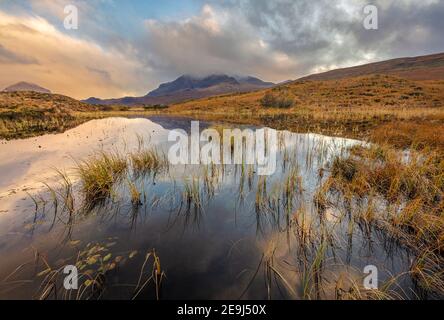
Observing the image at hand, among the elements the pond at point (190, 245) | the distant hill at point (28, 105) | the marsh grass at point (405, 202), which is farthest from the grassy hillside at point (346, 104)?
the distant hill at point (28, 105)

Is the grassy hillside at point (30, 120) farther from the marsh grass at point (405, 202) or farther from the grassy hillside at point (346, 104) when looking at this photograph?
the marsh grass at point (405, 202)

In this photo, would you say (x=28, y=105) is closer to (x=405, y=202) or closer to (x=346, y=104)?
(x=405, y=202)

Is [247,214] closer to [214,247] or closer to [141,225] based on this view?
[214,247]

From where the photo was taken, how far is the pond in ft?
8.95

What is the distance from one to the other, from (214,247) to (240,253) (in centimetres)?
47

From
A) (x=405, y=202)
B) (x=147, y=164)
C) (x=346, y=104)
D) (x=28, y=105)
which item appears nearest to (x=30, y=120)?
(x=28, y=105)

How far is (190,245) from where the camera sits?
3.58 metres

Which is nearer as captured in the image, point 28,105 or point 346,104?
point 346,104

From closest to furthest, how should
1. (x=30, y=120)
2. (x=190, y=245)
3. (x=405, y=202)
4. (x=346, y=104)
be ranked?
(x=190, y=245)
(x=405, y=202)
(x=30, y=120)
(x=346, y=104)

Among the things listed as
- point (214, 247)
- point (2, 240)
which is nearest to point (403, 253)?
point (214, 247)

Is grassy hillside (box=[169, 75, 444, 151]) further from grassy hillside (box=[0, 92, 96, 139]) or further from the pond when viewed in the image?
grassy hillside (box=[0, 92, 96, 139])

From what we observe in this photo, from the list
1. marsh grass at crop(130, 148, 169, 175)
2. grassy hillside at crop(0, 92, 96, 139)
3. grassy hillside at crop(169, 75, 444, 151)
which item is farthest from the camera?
grassy hillside at crop(169, 75, 444, 151)

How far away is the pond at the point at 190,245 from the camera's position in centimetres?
273

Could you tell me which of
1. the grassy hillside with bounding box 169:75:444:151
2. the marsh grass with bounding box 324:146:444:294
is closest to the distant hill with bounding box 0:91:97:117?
the grassy hillside with bounding box 169:75:444:151
